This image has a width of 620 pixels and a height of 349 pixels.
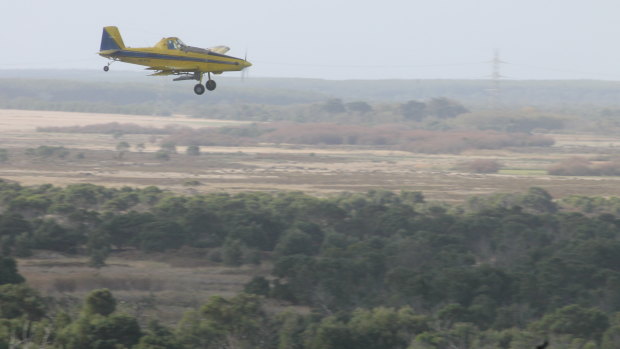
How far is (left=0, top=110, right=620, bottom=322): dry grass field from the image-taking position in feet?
176

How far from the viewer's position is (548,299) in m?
49.7

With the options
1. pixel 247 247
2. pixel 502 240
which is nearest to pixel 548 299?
pixel 502 240

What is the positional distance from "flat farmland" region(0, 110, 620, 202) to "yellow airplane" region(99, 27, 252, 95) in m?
51.4

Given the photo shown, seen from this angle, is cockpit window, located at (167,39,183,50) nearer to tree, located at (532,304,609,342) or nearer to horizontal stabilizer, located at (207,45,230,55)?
horizontal stabilizer, located at (207,45,230,55)

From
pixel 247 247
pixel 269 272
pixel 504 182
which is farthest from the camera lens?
pixel 504 182

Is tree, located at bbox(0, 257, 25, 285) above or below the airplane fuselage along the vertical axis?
below

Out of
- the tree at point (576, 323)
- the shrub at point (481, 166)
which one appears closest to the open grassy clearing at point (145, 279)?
the tree at point (576, 323)

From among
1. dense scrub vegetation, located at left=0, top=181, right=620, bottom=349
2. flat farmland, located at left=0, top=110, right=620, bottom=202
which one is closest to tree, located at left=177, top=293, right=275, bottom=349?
dense scrub vegetation, located at left=0, top=181, right=620, bottom=349

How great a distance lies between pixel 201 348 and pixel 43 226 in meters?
29.3

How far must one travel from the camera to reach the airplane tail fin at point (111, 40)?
47625 millimetres

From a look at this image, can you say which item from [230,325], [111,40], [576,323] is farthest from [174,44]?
[576,323]

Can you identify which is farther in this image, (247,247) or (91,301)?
(247,247)

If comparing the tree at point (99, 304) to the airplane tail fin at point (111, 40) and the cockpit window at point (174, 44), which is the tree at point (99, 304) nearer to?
the cockpit window at point (174, 44)

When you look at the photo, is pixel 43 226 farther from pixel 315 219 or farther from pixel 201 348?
pixel 201 348
